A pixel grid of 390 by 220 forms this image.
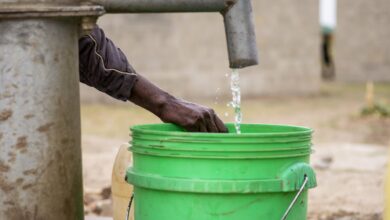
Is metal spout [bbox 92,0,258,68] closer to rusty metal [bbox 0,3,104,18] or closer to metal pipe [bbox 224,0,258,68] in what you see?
metal pipe [bbox 224,0,258,68]

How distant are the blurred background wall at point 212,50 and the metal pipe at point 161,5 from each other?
9.37 metres

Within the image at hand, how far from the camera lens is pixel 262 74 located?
45.6 ft

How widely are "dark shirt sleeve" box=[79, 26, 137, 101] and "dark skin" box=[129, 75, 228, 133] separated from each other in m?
0.04

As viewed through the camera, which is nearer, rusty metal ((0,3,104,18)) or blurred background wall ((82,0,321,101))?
rusty metal ((0,3,104,18))

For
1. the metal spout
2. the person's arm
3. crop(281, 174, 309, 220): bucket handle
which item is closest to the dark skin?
the person's arm

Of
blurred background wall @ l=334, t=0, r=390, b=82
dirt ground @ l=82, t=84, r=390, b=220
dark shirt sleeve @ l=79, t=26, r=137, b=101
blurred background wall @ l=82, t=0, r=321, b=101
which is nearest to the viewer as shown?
dark shirt sleeve @ l=79, t=26, r=137, b=101

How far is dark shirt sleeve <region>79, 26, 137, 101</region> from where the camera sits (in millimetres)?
2754

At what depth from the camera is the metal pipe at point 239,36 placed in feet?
8.32

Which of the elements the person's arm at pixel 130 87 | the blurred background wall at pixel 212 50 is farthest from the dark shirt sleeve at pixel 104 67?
the blurred background wall at pixel 212 50

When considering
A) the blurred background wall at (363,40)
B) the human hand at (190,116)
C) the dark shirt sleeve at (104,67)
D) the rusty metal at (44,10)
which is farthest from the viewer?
the blurred background wall at (363,40)

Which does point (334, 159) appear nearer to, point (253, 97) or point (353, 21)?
point (253, 97)

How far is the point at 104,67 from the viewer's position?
108 inches

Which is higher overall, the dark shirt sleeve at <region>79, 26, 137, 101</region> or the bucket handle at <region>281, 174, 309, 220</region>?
the dark shirt sleeve at <region>79, 26, 137, 101</region>

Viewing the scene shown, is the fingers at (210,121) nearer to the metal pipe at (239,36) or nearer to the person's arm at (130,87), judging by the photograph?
the person's arm at (130,87)
